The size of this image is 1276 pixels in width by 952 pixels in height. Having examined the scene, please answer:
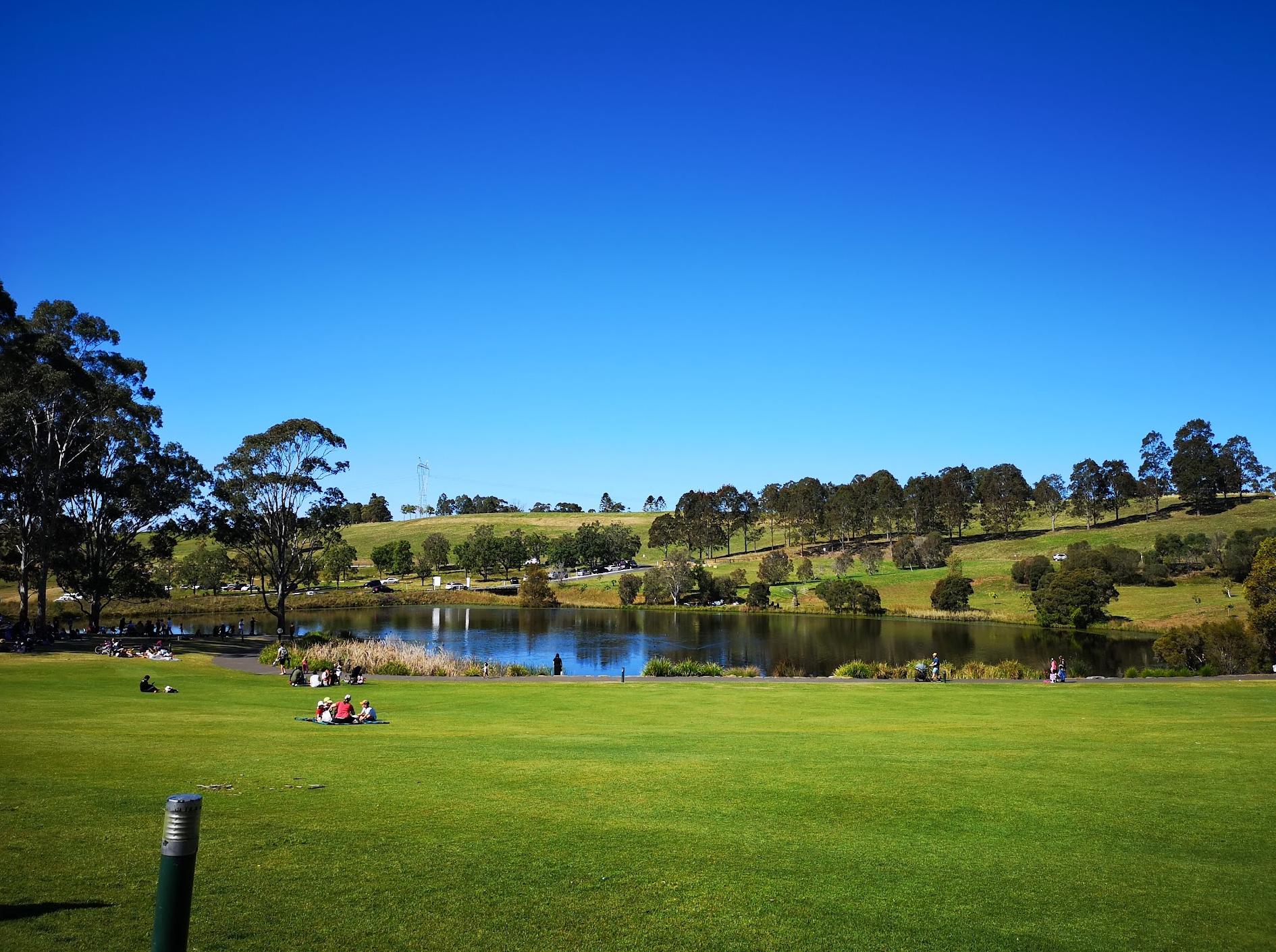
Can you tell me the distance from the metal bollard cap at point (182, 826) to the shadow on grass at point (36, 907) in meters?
5.26

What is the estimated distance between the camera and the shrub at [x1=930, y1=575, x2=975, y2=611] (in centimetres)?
10062

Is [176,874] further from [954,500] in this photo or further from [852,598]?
[954,500]

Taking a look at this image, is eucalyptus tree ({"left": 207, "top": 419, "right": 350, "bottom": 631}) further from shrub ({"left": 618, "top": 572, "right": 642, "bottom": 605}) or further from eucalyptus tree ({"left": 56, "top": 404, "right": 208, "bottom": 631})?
shrub ({"left": 618, "top": 572, "right": 642, "bottom": 605})

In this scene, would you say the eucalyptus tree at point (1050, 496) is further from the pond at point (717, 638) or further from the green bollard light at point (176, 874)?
the green bollard light at point (176, 874)

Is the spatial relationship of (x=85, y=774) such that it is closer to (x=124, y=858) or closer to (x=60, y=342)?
(x=124, y=858)

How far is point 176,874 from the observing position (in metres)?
4.11

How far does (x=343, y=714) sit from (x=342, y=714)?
4 centimetres

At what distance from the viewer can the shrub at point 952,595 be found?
10062 cm

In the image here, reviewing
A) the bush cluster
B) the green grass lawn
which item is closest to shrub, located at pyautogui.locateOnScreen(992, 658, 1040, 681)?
the bush cluster

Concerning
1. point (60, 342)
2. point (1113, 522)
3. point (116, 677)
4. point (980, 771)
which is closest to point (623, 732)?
point (980, 771)

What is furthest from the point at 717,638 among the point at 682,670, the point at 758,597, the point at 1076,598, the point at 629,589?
the point at 629,589

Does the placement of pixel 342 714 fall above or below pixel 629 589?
below

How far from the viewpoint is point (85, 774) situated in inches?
531

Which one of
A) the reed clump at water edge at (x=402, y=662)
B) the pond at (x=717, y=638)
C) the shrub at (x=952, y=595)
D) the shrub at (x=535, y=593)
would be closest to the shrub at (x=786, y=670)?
the pond at (x=717, y=638)
